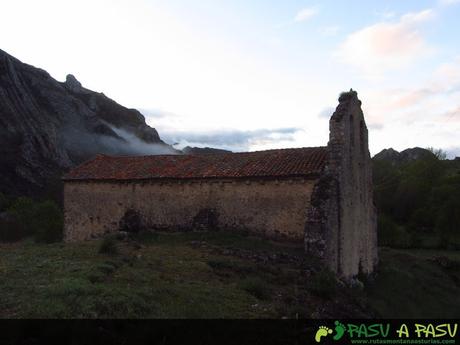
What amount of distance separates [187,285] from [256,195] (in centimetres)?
924

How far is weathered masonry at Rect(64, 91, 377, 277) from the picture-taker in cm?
2011

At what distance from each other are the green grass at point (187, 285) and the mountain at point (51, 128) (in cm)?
4276

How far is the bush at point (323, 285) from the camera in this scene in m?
14.6

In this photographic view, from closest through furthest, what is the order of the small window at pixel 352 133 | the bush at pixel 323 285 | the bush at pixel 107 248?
the bush at pixel 323 285 → the bush at pixel 107 248 → the small window at pixel 352 133

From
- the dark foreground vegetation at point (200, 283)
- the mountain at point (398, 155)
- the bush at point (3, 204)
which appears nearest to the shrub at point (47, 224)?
→ the dark foreground vegetation at point (200, 283)

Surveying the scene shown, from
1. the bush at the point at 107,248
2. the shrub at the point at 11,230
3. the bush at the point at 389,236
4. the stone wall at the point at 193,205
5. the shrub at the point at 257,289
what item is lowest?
the bush at the point at 389,236

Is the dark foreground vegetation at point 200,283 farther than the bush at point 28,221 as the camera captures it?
No

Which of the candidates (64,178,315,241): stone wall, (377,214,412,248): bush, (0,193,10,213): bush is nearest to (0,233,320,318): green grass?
(64,178,315,241): stone wall

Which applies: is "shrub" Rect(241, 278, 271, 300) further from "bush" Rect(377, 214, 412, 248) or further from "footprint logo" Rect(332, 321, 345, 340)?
"bush" Rect(377, 214, 412, 248)

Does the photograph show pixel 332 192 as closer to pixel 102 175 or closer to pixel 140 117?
pixel 102 175

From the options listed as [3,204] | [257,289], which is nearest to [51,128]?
[3,204]

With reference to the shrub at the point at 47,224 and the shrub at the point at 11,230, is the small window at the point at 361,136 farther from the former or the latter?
the shrub at the point at 11,230

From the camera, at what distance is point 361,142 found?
24.8 m

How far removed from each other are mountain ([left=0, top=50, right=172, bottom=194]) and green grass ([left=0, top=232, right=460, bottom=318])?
42.8 metres
